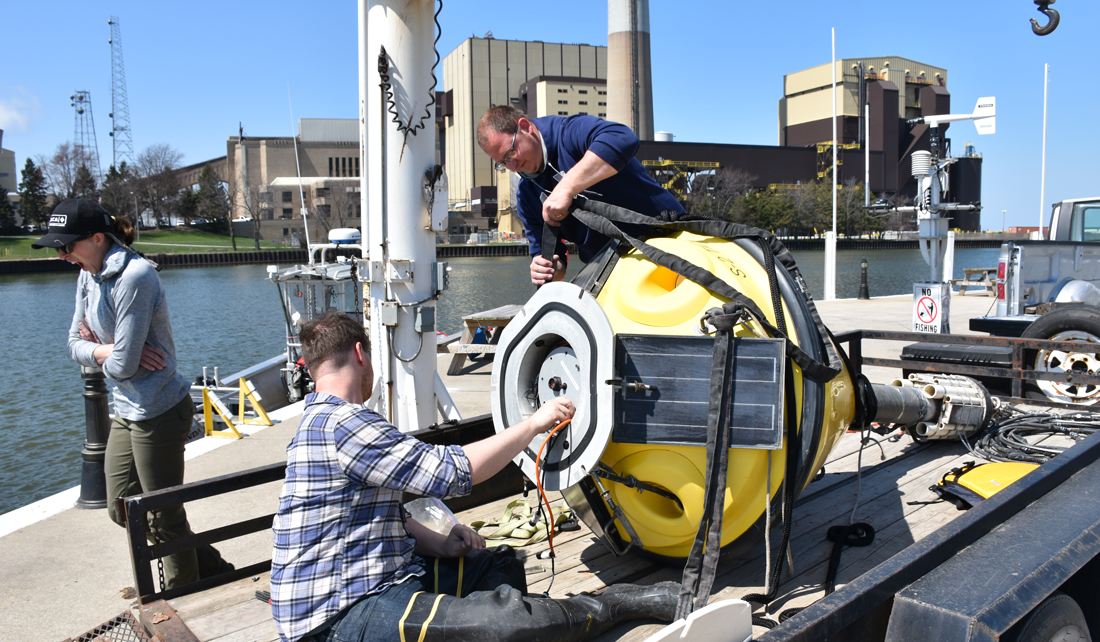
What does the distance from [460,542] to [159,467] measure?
6.97 feet

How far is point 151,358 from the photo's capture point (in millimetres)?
3930

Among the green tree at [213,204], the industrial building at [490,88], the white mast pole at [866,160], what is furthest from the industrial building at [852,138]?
the green tree at [213,204]

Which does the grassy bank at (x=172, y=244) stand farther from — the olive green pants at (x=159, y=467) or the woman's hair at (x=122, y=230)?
the olive green pants at (x=159, y=467)

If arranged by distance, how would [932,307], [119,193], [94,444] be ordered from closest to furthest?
[94,444]
[932,307]
[119,193]

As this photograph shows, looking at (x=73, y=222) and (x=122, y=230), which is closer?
(x=73, y=222)

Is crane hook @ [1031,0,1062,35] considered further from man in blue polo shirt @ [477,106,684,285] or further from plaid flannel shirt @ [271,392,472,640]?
plaid flannel shirt @ [271,392,472,640]

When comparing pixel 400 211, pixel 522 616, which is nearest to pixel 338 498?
pixel 522 616

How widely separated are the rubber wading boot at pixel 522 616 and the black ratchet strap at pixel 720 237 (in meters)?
1.02

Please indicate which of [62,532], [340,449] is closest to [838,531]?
[340,449]

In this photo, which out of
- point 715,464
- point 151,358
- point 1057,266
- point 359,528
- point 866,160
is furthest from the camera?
point 866,160

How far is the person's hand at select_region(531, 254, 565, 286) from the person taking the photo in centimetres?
379

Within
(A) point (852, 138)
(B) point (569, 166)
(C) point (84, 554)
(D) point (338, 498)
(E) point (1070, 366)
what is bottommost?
(C) point (84, 554)

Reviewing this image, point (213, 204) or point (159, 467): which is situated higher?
point (213, 204)

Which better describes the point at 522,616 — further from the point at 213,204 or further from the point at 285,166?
the point at 285,166
